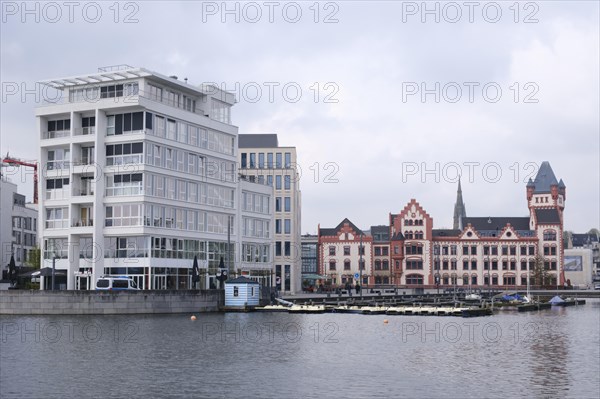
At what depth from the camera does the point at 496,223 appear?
641 feet

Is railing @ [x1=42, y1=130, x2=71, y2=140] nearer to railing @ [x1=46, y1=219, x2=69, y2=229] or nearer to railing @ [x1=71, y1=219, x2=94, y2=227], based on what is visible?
railing @ [x1=46, y1=219, x2=69, y2=229]

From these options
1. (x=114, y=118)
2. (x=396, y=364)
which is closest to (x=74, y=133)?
(x=114, y=118)

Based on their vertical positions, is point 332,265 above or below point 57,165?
below

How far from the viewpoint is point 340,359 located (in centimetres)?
4500

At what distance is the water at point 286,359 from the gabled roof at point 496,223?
125 m

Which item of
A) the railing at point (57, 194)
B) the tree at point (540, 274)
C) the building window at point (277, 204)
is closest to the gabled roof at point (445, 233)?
the tree at point (540, 274)

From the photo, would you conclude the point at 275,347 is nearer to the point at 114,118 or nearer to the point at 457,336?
the point at 457,336

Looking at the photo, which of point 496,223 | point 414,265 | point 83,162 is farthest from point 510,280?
point 83,162

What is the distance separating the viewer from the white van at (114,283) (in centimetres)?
7869

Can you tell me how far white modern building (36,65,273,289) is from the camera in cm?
8350

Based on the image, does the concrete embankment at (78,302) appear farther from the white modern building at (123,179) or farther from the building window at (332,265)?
the building window at (332,265)

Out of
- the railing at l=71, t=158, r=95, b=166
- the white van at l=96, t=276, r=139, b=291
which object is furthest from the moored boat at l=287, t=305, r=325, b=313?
the railing at l=71, t=158, r=95, b=166

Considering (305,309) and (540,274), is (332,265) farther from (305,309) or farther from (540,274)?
(305,309)

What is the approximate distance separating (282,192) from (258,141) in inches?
482
